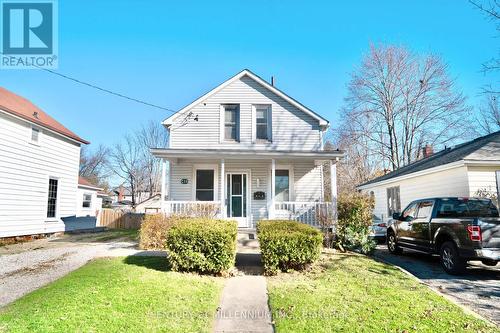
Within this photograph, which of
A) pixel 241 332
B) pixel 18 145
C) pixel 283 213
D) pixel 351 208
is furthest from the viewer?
pixel 18 145

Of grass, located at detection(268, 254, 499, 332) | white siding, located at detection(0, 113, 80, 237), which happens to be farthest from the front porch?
grass, located at detection(268, 254, 499, 332)

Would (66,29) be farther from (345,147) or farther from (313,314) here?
(345,147)

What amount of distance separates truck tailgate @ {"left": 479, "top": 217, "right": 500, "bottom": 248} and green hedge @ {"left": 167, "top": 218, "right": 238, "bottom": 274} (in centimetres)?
577

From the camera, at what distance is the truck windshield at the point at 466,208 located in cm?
829

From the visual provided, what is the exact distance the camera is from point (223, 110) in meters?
14.8

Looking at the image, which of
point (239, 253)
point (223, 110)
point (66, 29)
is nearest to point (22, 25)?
point (66, 29)

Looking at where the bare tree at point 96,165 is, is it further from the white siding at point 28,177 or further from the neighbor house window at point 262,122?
the neighbor house window at point 262,122

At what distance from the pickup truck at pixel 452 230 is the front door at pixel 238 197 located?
6081mm

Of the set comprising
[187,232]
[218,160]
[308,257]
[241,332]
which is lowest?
[241,332]

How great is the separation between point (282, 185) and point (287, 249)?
7224 millimetres

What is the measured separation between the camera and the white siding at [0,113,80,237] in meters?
13.1

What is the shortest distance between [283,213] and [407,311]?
817cm

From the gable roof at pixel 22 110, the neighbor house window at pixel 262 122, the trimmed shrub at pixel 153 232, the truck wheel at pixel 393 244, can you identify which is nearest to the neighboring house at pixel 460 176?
the truck wheel at pixel 393 244

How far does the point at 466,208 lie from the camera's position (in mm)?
8359
